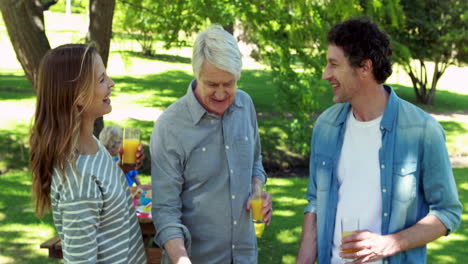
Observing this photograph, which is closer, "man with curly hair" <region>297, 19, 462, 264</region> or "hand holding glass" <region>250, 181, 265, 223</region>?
"man with curly hair" <region>297, 19, 462, 264</region>

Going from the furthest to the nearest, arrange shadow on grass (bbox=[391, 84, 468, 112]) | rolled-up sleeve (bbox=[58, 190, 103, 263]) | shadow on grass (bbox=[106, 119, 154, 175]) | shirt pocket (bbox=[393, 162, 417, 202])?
shadow on grass (bbox=[391, 84, 468, 112]) < shadow on grass (bbox=[106, 119, 154, 175]) < shirt pocket (bbox=[393, 162, 417, 202]) < rolled-up sleeve (bbox=[58, 190, 103, 263])

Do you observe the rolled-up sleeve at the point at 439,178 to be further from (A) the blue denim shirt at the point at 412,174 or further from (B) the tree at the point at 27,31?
(B) the tree at the point at 27,31

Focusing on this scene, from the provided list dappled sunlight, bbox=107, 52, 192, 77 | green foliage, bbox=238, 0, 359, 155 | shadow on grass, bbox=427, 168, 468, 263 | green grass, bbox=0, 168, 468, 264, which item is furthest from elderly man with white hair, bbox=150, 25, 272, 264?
dappled sunlight, bbox=107, 52, 192, 77

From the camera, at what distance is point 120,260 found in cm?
250

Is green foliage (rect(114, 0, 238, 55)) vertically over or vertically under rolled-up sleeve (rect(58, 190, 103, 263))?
over

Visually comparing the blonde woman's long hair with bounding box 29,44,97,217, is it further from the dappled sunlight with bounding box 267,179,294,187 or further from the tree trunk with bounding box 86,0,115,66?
the dappled sunlight with bounding box 267,179,294,187

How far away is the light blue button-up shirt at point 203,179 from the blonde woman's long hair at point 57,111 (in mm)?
469

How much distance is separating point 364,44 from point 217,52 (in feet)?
2.15

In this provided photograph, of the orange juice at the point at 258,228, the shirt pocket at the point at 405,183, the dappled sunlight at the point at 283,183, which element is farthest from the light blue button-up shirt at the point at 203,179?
the dappled sunlight at the point at 283,183

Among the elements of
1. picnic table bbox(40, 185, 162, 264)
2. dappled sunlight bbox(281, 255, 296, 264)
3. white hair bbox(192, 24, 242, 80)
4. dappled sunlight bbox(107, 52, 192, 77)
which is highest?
white hair bbox(192, 24, 242, 80)

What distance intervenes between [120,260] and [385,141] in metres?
1.26

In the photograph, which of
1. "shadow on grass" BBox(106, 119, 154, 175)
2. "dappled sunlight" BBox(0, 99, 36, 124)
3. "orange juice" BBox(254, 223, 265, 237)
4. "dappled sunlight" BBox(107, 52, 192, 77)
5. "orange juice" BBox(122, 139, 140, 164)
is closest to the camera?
"orange juice" BBox(254, 223, 265, 237)

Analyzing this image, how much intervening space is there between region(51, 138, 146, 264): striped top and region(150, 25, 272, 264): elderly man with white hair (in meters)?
0.21

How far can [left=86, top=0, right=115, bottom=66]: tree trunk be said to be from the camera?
7066mm
